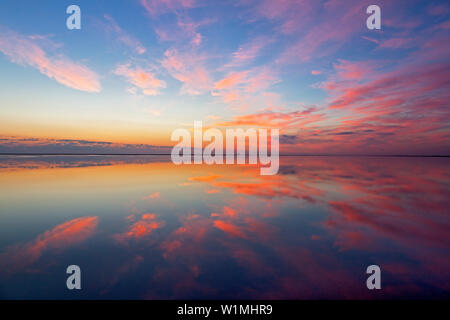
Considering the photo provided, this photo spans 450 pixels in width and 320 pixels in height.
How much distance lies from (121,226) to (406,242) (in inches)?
361

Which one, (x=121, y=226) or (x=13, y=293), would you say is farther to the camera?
(x=121, y=226)

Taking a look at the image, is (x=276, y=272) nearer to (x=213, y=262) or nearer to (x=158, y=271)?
(x=213, y=262)

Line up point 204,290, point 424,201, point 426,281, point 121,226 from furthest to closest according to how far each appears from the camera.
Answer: point 424,201 < point 121,226 < point 426,281 < point 204,290

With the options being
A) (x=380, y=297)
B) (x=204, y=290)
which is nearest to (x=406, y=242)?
(x=380, y=297)

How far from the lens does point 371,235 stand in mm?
6520

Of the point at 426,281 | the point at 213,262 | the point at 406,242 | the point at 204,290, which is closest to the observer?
the point at 204,290

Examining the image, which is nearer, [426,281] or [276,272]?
[426,281]
